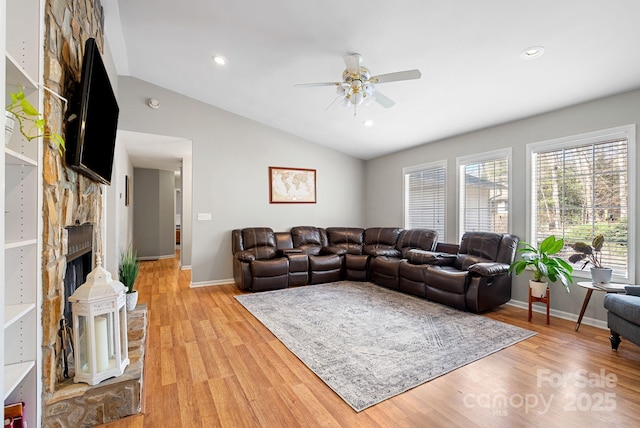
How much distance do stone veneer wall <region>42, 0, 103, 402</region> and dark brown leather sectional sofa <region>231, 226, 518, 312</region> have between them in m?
2.90

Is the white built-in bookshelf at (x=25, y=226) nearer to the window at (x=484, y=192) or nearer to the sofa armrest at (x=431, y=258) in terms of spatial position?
the sofa armrest at (x=431, y=258)

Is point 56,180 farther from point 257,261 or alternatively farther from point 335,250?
point 335,250

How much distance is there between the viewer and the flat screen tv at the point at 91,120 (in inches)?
72.6

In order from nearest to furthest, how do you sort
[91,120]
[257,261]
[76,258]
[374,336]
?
[91,120], [76,258], [374,336], [257,261]

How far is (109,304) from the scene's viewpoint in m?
1.80

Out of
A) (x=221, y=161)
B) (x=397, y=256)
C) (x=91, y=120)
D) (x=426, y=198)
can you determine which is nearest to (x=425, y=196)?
(x=426, y=198)

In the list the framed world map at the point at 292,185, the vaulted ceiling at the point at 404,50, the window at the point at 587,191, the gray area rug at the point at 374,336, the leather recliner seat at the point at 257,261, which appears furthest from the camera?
the framed world map at the point at 292,185

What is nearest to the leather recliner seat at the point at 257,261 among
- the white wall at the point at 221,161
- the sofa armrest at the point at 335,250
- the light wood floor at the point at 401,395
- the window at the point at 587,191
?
the white wall at the point at 221,161

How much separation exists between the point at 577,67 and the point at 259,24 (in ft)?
10.1

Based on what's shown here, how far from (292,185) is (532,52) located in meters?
4.18

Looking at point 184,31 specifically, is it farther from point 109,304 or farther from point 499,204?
point 499,204

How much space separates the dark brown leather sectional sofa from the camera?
11.9 feet

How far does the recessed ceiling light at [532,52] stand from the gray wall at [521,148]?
1.29 meters

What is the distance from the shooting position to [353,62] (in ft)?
9.21
